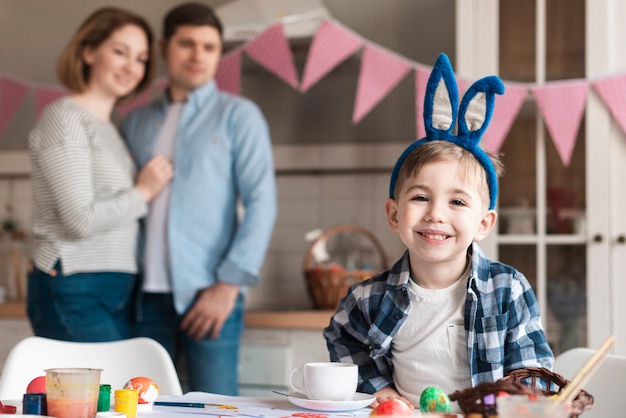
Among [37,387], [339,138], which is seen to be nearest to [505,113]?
[339,138]

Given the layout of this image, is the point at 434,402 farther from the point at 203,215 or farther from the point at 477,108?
the point at 203,215

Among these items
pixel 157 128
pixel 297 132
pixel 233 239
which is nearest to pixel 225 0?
pixel 297 132

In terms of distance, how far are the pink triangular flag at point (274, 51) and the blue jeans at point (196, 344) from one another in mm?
940

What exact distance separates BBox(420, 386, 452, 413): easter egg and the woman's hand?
1.43 metres

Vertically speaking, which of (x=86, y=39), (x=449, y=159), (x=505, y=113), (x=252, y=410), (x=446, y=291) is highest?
→ (x=86, y=39)

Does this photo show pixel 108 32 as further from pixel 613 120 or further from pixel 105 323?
pixel 613 120

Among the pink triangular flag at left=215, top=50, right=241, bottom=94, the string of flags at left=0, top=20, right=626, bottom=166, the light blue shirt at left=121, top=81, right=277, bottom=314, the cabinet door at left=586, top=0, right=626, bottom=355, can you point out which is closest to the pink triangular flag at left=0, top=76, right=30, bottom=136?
the string of flags at left=0, top=20, right=626, bottom=166

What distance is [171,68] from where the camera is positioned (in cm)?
248

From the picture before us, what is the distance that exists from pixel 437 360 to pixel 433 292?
0.12m

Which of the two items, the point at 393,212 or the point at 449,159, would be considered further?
the point at 393,212

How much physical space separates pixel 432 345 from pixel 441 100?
0.40m

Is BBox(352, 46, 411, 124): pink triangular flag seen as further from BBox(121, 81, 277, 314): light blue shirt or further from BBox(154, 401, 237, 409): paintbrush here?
BBox(154, 401, 237, 409): paintbrush

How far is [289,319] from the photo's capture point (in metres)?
2.70

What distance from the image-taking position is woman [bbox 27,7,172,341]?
2.18 m
